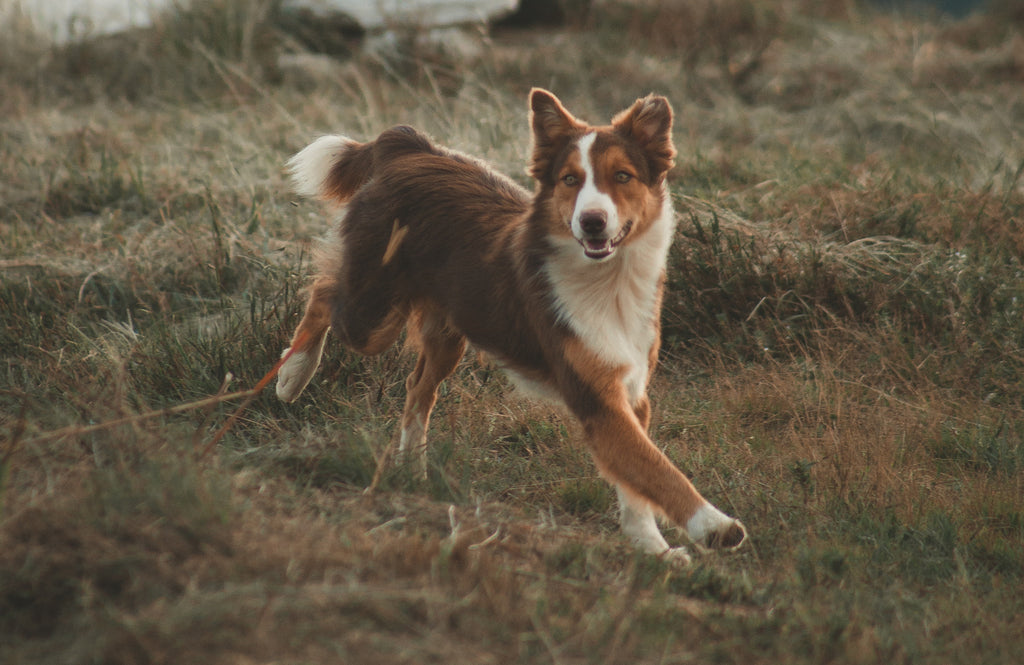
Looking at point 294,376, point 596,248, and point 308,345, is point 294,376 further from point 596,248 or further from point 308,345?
point 596,248

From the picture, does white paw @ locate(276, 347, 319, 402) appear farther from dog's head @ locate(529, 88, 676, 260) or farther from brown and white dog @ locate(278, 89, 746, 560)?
dog's head @ locate(529, 88, 676, 260)

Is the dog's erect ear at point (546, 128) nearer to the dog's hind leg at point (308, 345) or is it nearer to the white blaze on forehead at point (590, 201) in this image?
the white blaze on forehead at point (590, 201)

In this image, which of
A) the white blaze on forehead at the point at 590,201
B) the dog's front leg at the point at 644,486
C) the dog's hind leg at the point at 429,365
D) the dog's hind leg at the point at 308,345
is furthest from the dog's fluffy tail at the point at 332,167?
the dog's front leg at the point at 644,486

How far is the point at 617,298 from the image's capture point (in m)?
4.13

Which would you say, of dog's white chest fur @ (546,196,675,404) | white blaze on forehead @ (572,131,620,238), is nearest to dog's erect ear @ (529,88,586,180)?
white blaze on forehead @ (572,131,620,238)

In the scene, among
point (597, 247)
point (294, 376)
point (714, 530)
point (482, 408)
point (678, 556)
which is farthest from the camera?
point (482, 408)

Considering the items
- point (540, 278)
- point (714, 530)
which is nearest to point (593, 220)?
point (540, 278)

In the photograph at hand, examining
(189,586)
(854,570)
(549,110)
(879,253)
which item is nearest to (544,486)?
(854,570)

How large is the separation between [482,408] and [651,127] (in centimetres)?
164

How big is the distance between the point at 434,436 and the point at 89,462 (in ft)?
5.32

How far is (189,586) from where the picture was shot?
2.61 metres

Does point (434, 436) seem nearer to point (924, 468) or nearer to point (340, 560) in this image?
point (340, 560)

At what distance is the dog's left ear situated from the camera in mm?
4191

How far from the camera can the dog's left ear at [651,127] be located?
4.19 m
